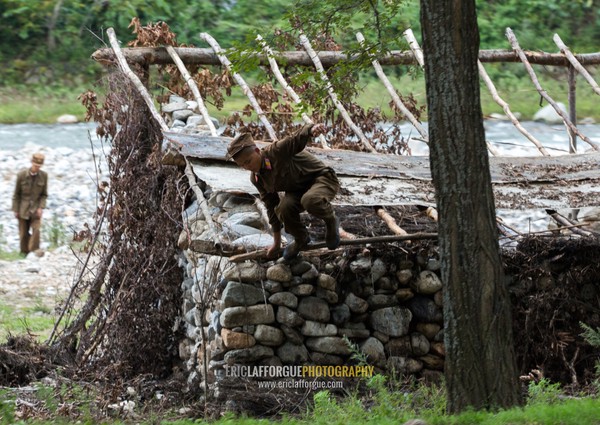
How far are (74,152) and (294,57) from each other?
7.91 m

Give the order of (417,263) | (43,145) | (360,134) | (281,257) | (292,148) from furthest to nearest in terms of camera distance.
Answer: (43,145), (360,134), (417,263), (281,257), (292,148)

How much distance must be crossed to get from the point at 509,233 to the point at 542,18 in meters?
15.3

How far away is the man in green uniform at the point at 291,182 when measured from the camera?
820 cm

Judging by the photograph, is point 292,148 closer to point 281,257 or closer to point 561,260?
point 281,257

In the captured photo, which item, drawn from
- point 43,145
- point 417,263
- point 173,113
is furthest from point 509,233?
point 43,145

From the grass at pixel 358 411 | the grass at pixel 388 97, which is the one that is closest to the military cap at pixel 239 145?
the grass at pixel 358 411

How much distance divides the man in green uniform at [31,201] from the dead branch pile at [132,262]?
4.00m

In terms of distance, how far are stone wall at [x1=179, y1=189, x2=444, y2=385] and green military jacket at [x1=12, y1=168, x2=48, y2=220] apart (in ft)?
21.8

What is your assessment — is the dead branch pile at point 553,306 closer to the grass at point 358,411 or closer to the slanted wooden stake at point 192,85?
the grass at point 358,411

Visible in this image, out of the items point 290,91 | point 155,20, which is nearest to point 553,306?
point 290,91

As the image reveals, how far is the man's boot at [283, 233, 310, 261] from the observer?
864cm

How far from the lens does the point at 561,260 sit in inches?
390

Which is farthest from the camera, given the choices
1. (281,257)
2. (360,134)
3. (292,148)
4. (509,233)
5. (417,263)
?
(360,134)

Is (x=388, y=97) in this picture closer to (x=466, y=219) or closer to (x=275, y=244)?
(x=275, y=244)
